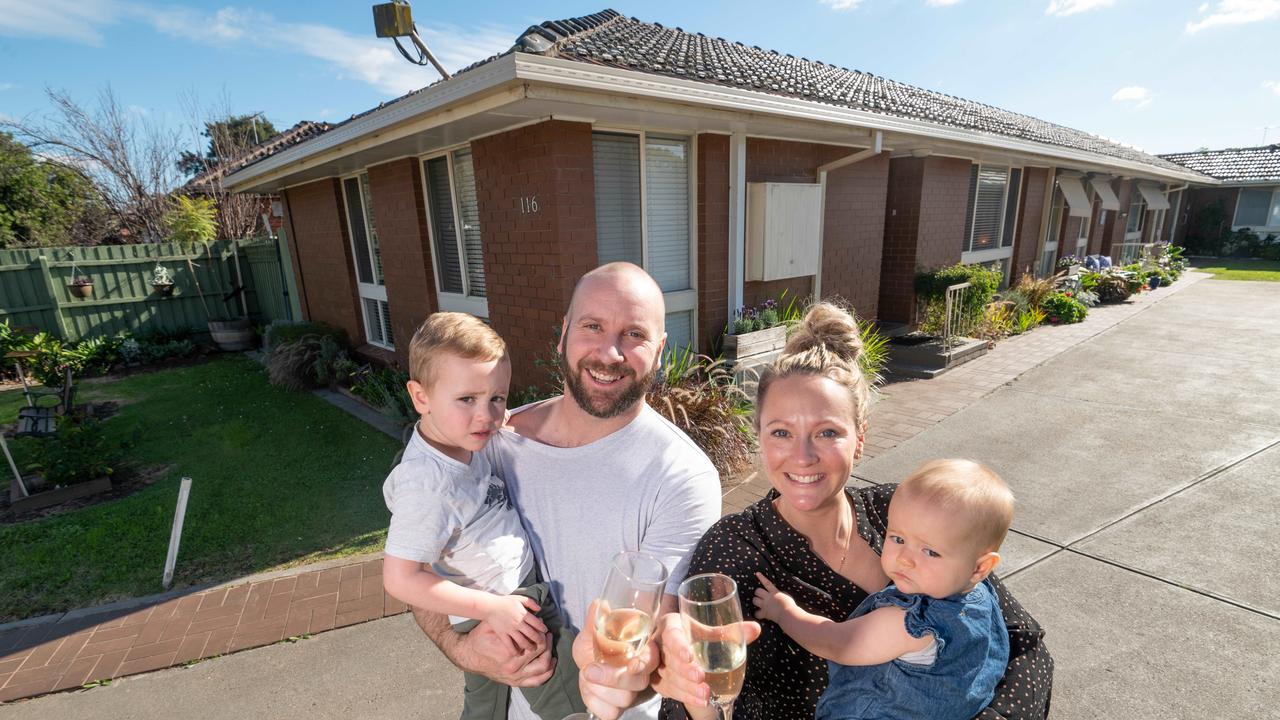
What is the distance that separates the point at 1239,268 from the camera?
20.3m

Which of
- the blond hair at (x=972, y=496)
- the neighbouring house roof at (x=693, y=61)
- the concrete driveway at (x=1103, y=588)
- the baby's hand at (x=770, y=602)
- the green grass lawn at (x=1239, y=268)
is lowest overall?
the green grass lawn at (x=1239, y=268)

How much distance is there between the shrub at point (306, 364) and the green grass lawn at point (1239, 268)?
2407 centimetres

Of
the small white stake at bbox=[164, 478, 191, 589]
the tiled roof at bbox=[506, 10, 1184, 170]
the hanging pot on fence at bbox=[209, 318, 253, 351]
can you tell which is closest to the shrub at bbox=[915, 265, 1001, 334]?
the tiled roof at bbox=[506, 10, 1184, 170]

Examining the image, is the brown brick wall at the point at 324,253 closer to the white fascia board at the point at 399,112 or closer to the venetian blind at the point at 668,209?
the white fascia board at the point at 399,112

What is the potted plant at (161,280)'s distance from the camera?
10.7 metres

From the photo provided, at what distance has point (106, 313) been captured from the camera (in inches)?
406

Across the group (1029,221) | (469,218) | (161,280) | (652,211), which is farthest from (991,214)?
(161,280)

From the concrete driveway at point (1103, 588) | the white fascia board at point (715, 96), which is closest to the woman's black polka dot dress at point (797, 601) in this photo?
the concrete driveway at point (1103, 588)

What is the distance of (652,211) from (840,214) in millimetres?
3382

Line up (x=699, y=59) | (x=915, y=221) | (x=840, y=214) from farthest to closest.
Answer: (x=915, y=221) < (x=840, y=214) < (x=699, y=59)

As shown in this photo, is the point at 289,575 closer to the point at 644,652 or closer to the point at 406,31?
the point at 644,652

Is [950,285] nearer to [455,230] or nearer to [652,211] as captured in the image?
[652,211]

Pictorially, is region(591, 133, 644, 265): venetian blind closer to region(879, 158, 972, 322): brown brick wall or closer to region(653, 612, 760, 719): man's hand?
region(653, 612, 760, 719): man's hand

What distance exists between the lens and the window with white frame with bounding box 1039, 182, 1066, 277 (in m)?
12.4
